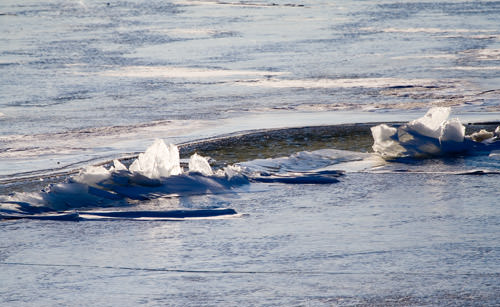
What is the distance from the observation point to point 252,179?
6160 millimetres

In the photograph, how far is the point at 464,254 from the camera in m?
4.24

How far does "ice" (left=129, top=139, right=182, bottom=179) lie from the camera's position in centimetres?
598

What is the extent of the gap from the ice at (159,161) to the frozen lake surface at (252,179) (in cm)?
1

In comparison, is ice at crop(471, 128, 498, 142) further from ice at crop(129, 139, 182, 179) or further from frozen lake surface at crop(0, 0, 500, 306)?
ice at crop(129, 139, 182, 179)

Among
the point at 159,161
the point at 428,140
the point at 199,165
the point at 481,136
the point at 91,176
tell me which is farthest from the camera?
the point at 481,136

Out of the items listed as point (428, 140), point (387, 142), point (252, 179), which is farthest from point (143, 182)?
point (428, 140)

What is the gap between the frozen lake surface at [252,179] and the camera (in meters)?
4.00

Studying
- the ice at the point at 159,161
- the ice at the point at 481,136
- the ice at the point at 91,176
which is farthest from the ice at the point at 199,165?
the ice at the point at 481,136

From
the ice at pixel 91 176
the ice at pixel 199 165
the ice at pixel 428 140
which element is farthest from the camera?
the ice at pixel 428 140

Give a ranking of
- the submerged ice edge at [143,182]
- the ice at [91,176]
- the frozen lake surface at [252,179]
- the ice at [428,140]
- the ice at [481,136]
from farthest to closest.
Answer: the ice at [481,136]
the ice at [428,140]
the ice at [91,176]
the submerged ice edge at [143,182]
the frozen lake surface at [252,179]

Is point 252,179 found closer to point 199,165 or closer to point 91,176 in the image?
point 199,165

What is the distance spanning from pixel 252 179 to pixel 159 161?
68cm

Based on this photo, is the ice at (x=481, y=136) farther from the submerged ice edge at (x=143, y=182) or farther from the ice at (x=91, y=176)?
the ice at (x=91, y=176)

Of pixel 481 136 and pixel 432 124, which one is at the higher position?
pixel 432 124
